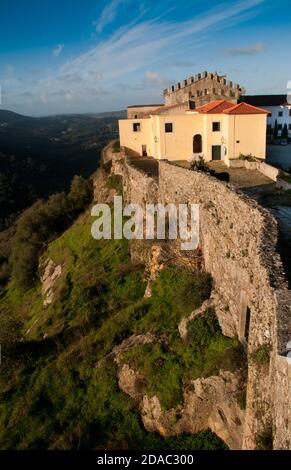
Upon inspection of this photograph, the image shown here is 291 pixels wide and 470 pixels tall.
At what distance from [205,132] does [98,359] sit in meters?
19.5

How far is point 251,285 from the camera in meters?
9.32

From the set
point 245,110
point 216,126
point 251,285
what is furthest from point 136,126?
point 251,285

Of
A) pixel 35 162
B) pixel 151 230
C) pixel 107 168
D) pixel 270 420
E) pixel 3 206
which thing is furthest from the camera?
pixel 35 162

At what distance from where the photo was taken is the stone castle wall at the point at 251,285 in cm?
637

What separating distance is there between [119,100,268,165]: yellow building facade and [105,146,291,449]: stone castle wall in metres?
11.0

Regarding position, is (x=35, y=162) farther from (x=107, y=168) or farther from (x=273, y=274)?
(x=273, y=274)

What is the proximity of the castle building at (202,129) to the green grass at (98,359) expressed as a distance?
35.9 feet

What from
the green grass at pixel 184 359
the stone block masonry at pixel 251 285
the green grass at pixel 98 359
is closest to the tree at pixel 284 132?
the green grass at pixel 98 359

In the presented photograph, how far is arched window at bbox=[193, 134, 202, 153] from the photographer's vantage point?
96.6ft

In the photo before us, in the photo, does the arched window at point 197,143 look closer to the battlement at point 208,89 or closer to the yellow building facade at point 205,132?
the yellow building facade at point 205,132

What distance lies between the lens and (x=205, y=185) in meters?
13.7

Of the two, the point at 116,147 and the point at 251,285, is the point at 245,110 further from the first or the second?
the point at 251,285

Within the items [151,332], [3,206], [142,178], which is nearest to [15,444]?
[151,332]

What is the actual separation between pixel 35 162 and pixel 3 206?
25.2 metres
